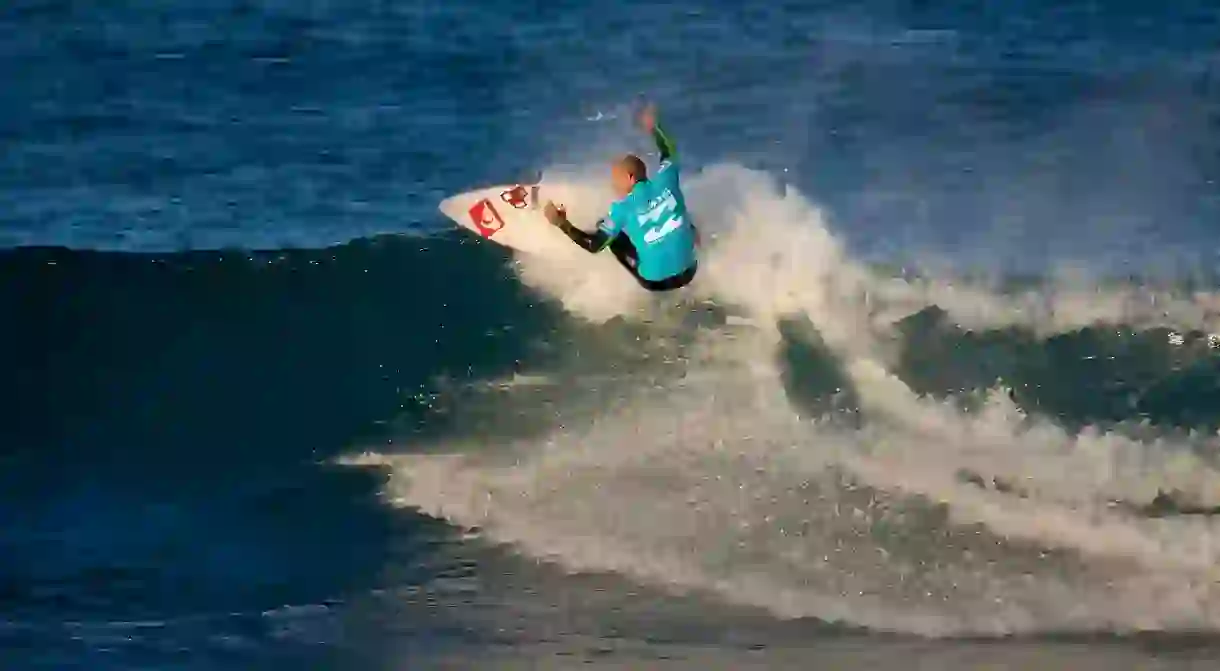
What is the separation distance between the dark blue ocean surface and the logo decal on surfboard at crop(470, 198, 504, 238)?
0.59 m

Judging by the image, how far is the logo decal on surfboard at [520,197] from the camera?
11273mm

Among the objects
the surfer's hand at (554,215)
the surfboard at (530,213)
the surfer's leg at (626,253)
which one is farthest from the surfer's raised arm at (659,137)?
the surfboard at (530,213)

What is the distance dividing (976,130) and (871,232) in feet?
11.4

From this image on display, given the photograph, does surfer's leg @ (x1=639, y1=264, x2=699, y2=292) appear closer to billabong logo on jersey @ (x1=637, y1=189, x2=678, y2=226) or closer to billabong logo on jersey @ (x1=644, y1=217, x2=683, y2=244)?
billabong logo on jersey @ (x1=644, y1=217, x2=683, y2=244)

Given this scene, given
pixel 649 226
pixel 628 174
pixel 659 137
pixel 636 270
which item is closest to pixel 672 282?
pixel 636 270

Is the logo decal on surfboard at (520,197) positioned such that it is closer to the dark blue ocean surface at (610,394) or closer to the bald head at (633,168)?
the dark blue ocean surface at (610,394)

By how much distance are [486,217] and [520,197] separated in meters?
0.33

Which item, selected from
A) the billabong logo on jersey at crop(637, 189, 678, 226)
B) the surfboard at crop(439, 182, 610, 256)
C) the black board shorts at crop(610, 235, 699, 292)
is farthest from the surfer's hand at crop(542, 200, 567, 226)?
the surfboard at crop(439, 182, 610, 256)

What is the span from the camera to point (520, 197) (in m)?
11.3

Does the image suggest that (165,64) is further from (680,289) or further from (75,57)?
(680,289)

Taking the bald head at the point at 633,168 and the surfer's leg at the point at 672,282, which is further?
the surfer's leg at the point at 672,282

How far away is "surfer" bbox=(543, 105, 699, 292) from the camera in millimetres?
10000

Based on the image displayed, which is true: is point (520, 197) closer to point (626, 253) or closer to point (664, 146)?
point (626, 253)

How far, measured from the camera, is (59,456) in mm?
10656
